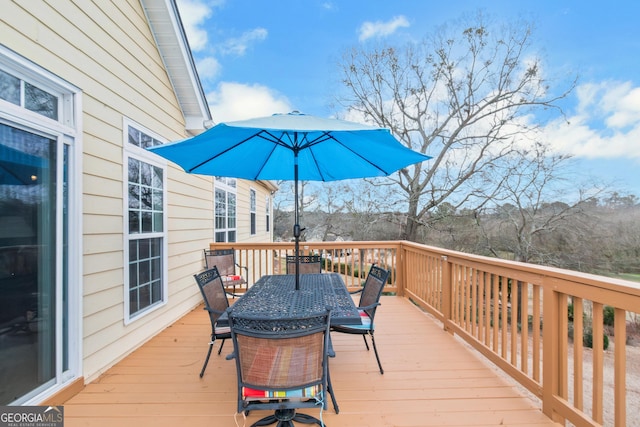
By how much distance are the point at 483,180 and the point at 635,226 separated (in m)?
4.51

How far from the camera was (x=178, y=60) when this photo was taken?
3.97 metres

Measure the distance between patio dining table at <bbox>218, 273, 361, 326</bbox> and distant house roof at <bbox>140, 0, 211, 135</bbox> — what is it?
2.82 meters

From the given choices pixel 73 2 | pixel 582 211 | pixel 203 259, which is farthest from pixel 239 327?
pixel 582 211

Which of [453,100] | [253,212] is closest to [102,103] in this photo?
[253,212]

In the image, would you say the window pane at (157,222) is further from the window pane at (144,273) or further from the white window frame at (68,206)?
the white window frame at (68,206)

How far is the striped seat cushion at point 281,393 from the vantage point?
171cm

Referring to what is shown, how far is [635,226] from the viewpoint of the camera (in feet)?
31.1

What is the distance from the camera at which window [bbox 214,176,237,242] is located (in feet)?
20.0

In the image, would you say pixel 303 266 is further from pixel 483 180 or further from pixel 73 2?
pixel 483 180

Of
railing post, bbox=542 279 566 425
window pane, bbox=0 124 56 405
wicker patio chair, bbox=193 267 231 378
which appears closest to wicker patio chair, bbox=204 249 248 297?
wicker patio chair, bbox=193 267 231 378

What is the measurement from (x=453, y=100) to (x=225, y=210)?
9322 millimetres

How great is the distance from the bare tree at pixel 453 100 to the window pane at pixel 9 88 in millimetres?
10868

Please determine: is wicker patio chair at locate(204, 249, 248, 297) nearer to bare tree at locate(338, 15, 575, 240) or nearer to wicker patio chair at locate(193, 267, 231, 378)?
wicker patio chair at locate(193, 267, 231, 378)

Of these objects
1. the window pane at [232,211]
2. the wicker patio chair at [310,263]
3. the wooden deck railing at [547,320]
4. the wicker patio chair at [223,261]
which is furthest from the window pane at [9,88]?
the window pane at [232,211]
